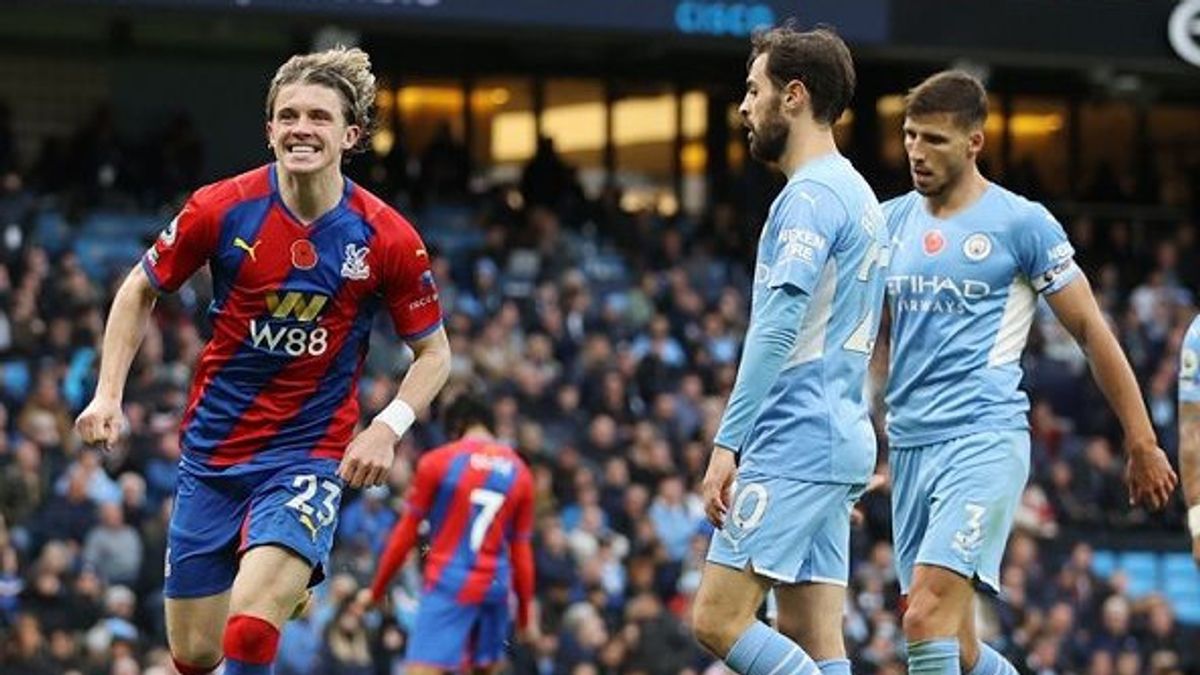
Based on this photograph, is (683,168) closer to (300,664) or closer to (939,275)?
(300,664)

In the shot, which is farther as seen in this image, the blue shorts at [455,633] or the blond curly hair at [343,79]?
the blue shorts at [455,633]

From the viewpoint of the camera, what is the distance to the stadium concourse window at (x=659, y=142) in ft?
102

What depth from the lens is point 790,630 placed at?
30.6 feet

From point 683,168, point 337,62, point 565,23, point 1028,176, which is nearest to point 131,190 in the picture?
point 565,23

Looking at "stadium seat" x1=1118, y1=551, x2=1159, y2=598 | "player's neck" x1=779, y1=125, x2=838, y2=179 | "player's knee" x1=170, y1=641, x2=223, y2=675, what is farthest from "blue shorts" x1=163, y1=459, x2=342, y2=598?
"stadium seat" x1=1118, y1=551, x2=1159, y2=598

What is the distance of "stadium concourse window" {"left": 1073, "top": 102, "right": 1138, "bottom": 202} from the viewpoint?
3259cm

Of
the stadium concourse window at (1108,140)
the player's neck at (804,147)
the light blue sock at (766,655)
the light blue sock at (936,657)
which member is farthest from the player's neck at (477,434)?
the stadium concourse window at (1108,140)

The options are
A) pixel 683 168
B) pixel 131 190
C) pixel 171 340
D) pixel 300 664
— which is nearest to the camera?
pixel 300 664

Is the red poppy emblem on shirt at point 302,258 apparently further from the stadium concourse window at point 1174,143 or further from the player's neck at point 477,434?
the stadium concourse window at point 1174,143

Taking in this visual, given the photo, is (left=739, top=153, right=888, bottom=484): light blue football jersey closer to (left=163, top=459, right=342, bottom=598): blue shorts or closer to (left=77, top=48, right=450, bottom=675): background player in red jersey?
(left=77, top=48, right=450, bottom=675): background player in red jersey

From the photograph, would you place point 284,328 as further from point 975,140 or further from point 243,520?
point 975,140

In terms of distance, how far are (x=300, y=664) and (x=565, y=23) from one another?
961cm

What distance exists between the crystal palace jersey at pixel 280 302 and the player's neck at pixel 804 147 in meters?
1.24

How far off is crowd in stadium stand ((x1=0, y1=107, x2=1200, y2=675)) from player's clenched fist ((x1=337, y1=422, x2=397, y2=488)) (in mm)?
7322
